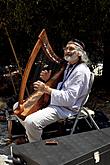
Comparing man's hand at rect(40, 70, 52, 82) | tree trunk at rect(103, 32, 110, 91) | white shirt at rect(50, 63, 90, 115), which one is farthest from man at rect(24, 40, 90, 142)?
tree trunk at rect(103, 32, 110, 91)

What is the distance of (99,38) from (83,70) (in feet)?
11.5

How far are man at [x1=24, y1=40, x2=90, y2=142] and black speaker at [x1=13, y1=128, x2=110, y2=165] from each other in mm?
770

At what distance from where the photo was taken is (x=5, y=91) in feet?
27.8

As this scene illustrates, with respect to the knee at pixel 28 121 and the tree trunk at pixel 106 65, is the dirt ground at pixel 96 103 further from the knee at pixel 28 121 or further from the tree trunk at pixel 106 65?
the knee at pixel 28 121

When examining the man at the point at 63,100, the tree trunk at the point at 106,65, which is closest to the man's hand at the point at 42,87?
the man at the point at 63,100

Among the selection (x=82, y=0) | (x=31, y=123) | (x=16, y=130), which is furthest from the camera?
(x=82, y=0)

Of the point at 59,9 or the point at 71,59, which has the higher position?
the point at 59,9

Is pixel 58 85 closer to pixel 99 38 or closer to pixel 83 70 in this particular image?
pixel 83 70

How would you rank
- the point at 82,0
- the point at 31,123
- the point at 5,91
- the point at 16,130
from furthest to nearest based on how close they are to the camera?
the point at 5,91
the point at 82,0
the point at 16,130
the point at 31,123

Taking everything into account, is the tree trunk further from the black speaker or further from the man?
the black speaker


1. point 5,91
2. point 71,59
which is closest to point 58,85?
point 71,59

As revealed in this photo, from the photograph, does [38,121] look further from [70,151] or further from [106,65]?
[106,65]

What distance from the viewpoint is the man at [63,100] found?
4039mm

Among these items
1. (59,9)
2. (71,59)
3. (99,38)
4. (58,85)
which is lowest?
(58,85)
